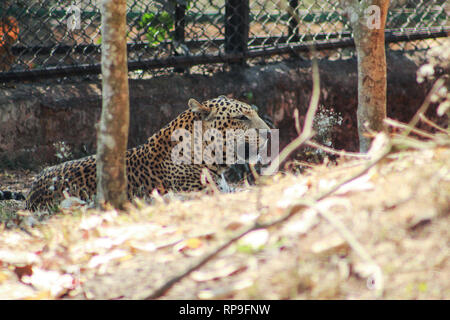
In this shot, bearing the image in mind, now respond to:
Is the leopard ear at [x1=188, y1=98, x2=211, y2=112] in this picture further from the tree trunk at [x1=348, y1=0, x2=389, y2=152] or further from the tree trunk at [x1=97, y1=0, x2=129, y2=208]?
the tree trunk at [x1=97, y1=0, x2=129, y2=208]

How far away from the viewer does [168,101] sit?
6.71m

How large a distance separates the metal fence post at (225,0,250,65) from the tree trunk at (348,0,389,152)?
233 cm

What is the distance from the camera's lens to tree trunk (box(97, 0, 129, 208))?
3719 mm

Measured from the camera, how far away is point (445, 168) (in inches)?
112

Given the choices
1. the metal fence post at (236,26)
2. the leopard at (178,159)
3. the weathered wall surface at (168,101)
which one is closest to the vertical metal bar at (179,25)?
the weathered wall surface at (168,101)

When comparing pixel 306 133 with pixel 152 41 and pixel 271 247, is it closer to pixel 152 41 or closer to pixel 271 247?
pixel 271 247

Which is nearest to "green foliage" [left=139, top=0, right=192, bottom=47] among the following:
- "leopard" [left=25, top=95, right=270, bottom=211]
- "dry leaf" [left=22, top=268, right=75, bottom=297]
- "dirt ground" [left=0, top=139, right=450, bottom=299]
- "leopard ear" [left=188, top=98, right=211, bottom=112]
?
"leopard" [left=25, top=95, right=270, bottom=211]

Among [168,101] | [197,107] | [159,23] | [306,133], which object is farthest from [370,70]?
[159,23]

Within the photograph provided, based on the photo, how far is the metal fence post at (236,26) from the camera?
6.89 m

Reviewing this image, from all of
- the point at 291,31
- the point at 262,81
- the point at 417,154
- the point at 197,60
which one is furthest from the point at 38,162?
the point at 417,154

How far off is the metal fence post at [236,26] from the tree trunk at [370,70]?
2325 millimetres

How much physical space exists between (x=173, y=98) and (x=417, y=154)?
12.6ft

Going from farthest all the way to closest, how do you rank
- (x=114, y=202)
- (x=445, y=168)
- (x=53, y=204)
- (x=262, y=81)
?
(x=262, y=81)
(x=53, y=204)
(x=114, y=202)
(x=445, y=168)

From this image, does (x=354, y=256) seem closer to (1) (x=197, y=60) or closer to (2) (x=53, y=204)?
(2) (x=53, y=204)
